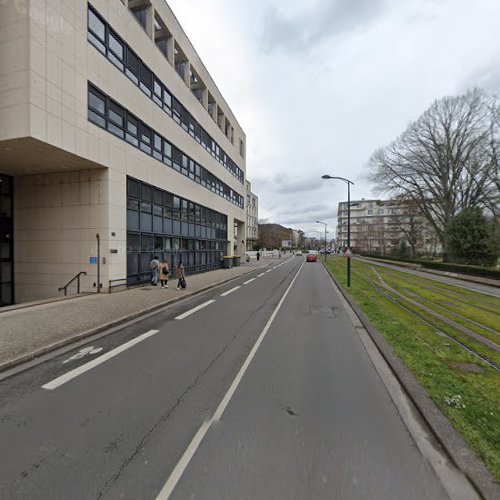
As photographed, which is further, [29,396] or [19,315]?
[19,315]

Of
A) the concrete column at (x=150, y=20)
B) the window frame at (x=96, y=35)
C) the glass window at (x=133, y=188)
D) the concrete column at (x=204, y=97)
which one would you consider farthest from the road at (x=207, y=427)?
the concrete column at (x=204, y=97)

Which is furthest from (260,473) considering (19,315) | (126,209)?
(126,209)

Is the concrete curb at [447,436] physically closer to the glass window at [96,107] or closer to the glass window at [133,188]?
the glass window at [133,188]

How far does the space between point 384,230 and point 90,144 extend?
8530 cm

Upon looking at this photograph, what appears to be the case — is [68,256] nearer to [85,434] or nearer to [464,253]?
[85,434]

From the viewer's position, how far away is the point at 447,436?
280cm

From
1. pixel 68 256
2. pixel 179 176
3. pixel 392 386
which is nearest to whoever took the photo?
pixel 392 386

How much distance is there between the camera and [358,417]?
3.26 meters

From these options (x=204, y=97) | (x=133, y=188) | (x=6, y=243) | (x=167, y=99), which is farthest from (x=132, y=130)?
(x=204, y=97)

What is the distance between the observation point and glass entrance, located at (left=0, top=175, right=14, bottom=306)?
494 inches

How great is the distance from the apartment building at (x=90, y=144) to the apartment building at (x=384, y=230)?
3958 cm

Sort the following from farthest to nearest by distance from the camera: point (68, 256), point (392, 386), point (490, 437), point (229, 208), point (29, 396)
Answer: point (229, 208)
point (68, 256)
point (392, 386)
point (29, 396)
point (490, 437)

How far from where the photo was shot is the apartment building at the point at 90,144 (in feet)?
28.5

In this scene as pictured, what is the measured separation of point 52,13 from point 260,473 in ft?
47.5
